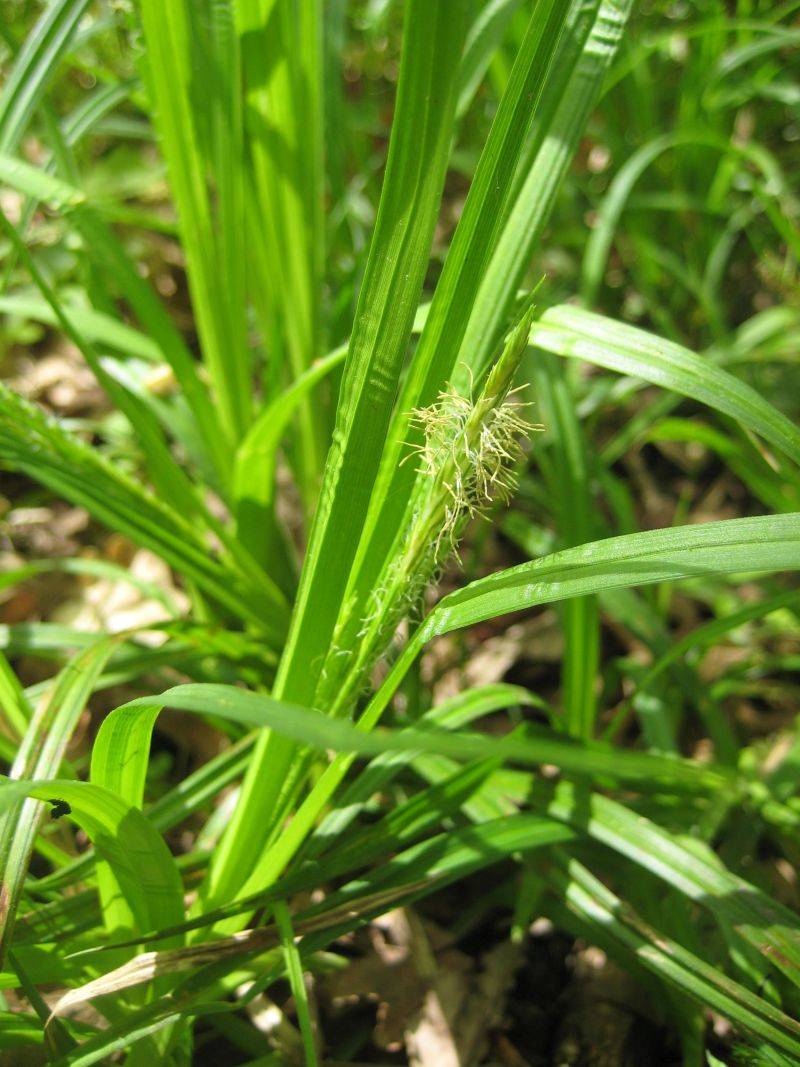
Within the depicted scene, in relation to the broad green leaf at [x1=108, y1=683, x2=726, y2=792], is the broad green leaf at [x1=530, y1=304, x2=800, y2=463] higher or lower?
higher

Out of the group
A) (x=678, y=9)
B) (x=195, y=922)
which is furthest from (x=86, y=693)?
(x=678, y=9)

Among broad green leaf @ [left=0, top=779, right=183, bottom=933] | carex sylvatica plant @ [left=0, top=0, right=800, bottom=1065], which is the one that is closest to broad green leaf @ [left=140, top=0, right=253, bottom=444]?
carex sylvatica plant @ [left=0, top=0, right=800, bottom=1065]

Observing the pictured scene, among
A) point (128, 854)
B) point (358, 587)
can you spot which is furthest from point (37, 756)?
point (358, 587)

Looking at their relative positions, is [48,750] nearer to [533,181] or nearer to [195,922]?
[195,922]

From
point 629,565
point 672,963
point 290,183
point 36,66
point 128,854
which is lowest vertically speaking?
point 672,963

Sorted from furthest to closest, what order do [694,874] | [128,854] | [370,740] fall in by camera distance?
[694,874]
[128,854]
[370,740]

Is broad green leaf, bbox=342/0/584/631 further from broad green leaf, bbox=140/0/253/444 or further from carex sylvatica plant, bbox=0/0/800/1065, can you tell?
broad green leaf, bbox=140/0/253/444

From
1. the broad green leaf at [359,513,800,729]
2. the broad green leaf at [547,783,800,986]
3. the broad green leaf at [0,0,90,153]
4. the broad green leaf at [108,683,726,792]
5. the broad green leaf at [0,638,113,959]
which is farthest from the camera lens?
the broad green leaf at [0,0,90,153]

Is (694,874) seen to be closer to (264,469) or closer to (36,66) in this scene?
(264,469)
